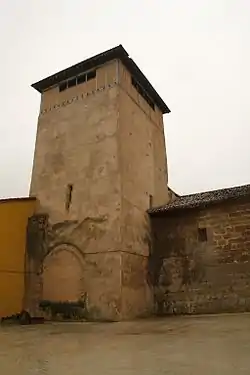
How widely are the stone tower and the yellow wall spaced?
15.8 inches

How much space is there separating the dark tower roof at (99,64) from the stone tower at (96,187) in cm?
4

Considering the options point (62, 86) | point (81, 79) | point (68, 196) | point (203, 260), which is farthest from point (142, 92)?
point (203, 260)

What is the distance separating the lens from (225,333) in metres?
5.66

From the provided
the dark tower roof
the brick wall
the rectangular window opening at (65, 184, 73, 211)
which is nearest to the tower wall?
the dark tower roof

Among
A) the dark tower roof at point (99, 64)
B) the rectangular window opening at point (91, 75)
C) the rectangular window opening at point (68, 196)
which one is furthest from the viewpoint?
the rectangular window opening at point (91, 75)

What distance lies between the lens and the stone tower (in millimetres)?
10648

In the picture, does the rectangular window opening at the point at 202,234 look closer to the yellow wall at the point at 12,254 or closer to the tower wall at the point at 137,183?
the tower wall at the point at 137,183

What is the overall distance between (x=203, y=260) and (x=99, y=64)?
27.3 ft

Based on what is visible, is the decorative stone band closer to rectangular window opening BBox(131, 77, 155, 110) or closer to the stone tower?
the stone tower

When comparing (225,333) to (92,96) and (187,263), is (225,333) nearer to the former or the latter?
(187,263)

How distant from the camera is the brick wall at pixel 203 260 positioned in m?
10.8

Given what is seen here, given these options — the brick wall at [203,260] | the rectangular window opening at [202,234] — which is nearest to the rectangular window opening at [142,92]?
the brick wall at [203,260]

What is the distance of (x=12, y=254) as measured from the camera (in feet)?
37.1

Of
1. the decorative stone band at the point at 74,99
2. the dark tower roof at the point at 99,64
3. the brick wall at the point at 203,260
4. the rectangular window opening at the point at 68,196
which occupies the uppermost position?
the dark tower roof at the point at 99,64
